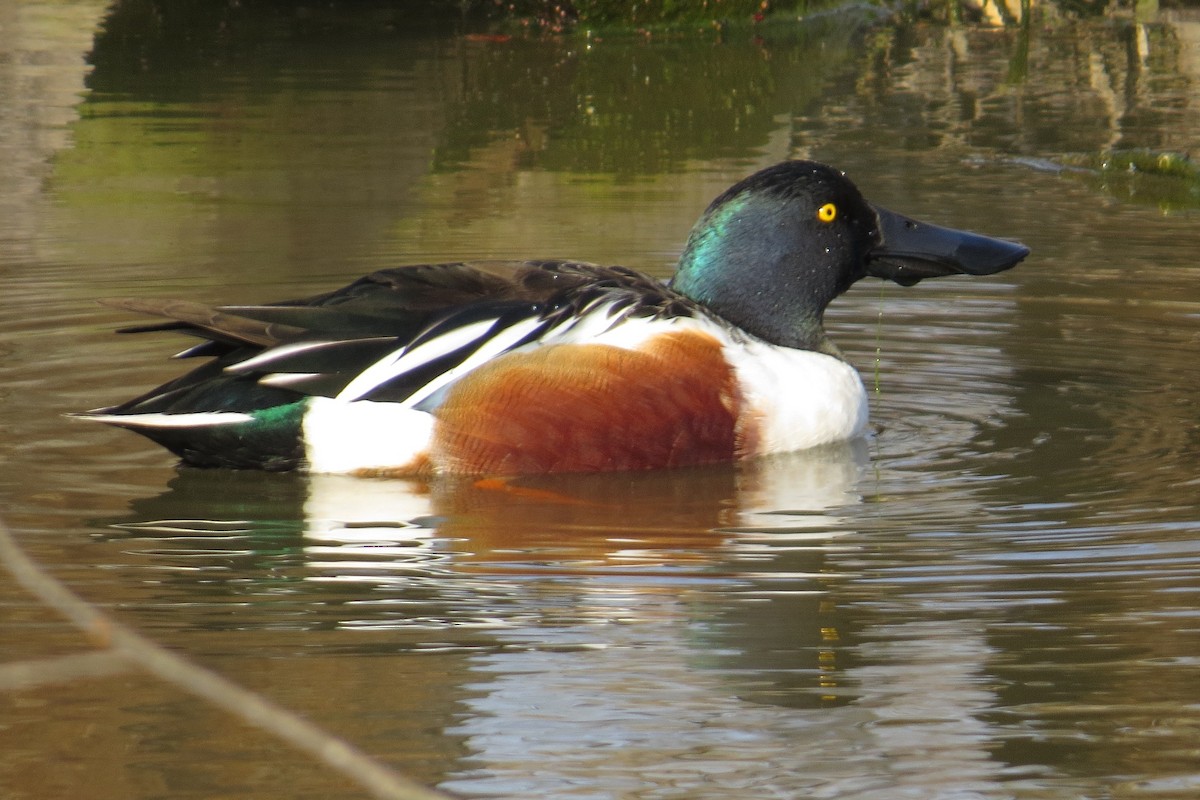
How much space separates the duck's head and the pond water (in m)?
0.50

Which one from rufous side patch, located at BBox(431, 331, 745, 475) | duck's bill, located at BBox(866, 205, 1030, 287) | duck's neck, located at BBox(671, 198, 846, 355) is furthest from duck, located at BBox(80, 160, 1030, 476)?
duck's bill, located at BBox(866, 205, 1030, 287)

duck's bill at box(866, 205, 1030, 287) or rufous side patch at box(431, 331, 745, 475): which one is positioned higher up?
duck's bill at box(866, 205, 1030, 287)

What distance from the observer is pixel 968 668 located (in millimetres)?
3721

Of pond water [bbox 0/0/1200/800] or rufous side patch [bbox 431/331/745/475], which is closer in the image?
pond water [bbox 0/0/1200/800]

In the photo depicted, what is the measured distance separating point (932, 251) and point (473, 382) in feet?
5.93

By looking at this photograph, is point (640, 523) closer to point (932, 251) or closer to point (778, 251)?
point (778, 251)

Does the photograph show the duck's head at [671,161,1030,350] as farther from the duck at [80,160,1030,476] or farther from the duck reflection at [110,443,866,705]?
the duck reflection at [110,443,866,705]

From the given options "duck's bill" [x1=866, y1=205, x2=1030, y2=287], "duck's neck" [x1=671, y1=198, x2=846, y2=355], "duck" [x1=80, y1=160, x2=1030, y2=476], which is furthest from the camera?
"duck's bill" [x1=866, y1=205, x2=1030, y2=287]

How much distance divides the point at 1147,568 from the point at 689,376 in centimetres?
153

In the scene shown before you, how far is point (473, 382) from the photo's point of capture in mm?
5406

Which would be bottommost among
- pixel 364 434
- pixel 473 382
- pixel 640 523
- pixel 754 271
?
pixel 640 523

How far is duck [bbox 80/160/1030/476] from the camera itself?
17.7 feet

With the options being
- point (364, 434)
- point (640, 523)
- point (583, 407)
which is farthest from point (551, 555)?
point (364, 434)

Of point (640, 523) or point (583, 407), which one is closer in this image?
point (640, 523)
